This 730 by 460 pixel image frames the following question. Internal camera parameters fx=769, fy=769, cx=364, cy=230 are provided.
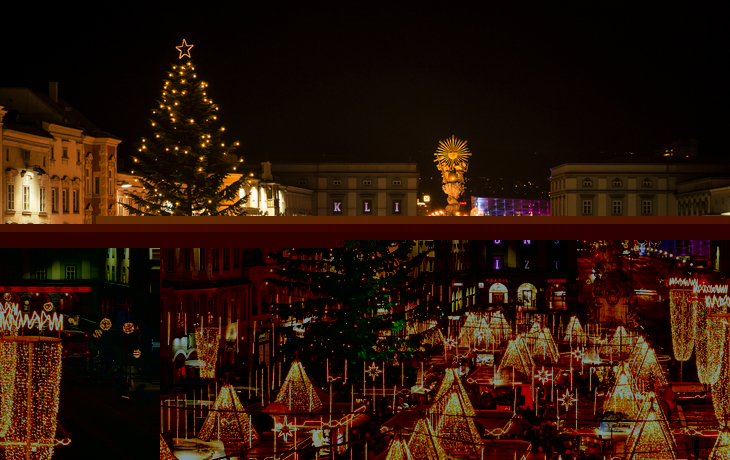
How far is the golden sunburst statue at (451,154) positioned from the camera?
14961 mm

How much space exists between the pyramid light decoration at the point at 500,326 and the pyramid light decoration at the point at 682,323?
0.84 m

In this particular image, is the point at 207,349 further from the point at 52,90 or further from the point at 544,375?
the point at 52,90

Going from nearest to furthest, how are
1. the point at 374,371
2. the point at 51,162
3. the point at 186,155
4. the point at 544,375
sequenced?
the point at 544,375
the point at 374,371
the point at 186,155
the point at 51,162

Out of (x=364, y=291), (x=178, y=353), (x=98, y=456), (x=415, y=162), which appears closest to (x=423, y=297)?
(x=364, y=291)

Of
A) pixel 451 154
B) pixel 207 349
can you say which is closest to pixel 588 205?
pixel 451 154

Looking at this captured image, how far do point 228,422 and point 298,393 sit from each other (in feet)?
1.38

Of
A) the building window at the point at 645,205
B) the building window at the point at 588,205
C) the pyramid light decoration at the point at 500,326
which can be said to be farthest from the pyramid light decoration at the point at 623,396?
the building window at the point at 645,205

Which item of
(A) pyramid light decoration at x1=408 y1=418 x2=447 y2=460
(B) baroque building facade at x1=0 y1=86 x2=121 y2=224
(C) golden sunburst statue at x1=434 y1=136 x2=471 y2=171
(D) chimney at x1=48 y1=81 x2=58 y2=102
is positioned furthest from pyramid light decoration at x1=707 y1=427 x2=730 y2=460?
(D) chimney at x1=48 y1=81 x2=58 y2=102

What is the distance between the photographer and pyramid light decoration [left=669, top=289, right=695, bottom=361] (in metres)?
3.92

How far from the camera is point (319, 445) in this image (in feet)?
13.0

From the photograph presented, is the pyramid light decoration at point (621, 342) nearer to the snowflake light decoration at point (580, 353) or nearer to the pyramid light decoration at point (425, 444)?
the snowflake light decoration at point (580, 353)

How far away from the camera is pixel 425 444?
390 cm

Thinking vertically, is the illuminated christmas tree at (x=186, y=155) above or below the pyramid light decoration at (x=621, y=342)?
above

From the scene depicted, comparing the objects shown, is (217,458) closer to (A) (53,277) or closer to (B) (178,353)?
(B) (178,353)
